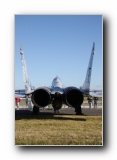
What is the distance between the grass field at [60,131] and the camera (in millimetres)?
7078

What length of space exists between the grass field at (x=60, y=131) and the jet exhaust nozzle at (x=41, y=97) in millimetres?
191

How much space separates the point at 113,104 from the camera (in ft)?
23.2

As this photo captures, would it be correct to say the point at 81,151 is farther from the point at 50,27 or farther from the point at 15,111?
the point at 50,27

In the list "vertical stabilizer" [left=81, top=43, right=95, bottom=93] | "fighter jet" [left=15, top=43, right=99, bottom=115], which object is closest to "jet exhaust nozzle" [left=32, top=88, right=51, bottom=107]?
"fighter jet" [left=15, top=43, right=99, bottom=115]

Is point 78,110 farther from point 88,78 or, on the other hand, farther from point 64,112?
point 88,78

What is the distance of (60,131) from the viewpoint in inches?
281

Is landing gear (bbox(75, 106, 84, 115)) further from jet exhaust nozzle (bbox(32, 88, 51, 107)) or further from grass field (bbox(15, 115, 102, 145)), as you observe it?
jet exhaust nozzle (bbox(32, 88, 51, 107))

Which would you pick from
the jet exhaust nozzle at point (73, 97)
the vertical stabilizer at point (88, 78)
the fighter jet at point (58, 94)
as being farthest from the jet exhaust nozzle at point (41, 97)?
the vertical stabilizer at point (88, 78)

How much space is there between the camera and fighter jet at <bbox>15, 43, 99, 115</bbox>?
710 centimetres

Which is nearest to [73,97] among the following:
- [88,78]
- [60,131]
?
[88,78]

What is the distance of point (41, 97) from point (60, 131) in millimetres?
390

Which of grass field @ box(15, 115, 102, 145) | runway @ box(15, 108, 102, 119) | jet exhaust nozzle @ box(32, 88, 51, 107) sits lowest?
grass field @ box(15, 115, 102, 145)

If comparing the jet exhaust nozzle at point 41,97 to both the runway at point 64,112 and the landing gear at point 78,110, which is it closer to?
the runway at point 64,112

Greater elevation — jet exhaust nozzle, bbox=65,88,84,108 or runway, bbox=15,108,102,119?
jet exhaust nozzle, bbox=65,88,84,108
